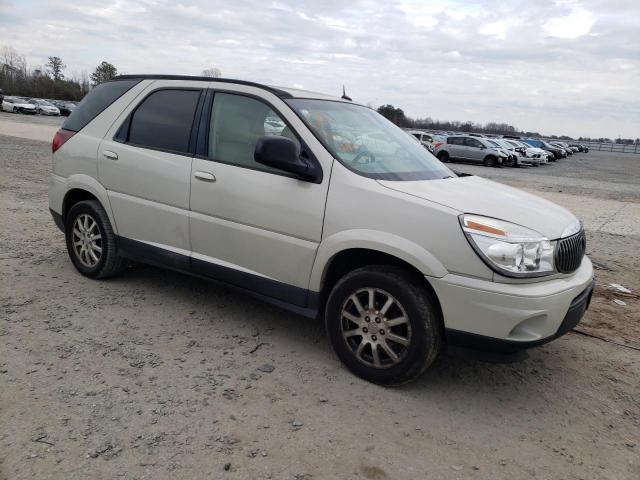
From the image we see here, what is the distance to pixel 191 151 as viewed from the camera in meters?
4.10

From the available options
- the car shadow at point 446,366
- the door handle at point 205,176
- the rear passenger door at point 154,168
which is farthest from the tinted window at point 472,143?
the door handle at point 205,176

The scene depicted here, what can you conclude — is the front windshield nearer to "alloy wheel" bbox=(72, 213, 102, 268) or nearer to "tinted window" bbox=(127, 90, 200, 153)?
"tinted window" bbox=(127, 90, 200, 153)

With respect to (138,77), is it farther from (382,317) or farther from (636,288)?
(636,288)

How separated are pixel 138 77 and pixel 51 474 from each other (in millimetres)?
3442

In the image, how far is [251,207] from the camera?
12.2 ft

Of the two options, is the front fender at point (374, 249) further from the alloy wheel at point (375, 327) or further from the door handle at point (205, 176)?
the door handle at point (205, 176)

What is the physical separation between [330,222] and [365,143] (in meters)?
0.83

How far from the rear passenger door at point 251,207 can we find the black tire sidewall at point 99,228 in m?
1.14

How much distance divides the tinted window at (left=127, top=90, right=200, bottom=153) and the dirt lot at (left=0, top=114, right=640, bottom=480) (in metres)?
1.35

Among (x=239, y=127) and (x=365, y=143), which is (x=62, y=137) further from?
(x=365, y=143)

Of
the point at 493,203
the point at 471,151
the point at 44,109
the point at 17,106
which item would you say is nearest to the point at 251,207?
the point at 493,203

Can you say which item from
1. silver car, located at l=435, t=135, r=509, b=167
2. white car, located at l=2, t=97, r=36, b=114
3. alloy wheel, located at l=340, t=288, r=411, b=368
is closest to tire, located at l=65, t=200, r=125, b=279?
alloy wheel, located at l=340, t=288, r=411, b=368

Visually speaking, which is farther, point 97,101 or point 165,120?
point 97,101

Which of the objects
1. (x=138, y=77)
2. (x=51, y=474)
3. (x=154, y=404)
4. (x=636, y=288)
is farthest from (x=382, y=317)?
(x=636, y=288)
